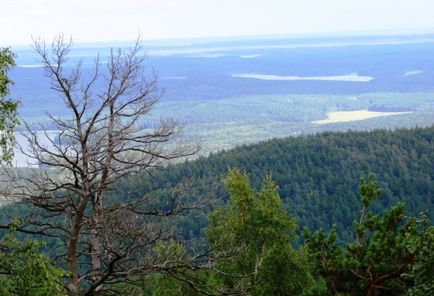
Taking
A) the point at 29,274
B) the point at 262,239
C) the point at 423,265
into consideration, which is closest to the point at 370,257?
the point at 423,265

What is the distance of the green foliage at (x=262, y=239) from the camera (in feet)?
67.2

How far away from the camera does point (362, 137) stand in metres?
149

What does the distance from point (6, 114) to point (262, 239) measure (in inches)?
439

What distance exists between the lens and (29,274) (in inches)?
386

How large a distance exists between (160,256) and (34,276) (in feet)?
13.8

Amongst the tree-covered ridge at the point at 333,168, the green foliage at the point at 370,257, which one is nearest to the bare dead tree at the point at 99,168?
the green foliage at the point at 370,257

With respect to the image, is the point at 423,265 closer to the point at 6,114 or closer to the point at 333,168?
the point at 6,114

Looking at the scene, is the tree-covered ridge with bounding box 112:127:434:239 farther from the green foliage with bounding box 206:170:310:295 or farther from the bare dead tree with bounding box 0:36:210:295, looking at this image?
the bare dead tree with bounding box 0:36:210:295

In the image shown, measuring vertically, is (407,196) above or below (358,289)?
below

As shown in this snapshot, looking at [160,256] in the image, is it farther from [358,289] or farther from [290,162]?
[290,162]

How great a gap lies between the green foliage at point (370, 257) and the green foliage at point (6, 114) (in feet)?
24.3

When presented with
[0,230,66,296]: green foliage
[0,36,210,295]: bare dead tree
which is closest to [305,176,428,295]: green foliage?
[0,36,210,295]: bare dead tree

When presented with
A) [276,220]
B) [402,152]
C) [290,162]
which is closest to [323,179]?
[290,162]

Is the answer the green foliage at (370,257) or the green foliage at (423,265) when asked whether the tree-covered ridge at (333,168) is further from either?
the green foliage at (423,265)
